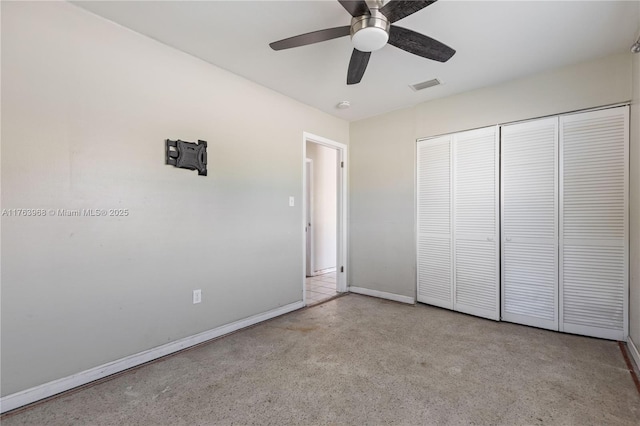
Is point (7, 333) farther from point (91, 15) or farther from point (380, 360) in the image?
point (380, 360)

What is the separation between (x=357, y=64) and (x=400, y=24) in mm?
424

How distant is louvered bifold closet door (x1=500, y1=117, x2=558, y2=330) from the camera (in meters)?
2.86

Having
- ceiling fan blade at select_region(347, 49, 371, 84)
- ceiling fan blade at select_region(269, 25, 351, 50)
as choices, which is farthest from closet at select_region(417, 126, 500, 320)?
ceiling fan blade at select_region(269, 25, 351, 50)

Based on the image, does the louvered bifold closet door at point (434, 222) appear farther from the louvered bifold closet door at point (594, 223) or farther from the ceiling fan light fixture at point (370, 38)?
the ceiling fan light fixture at point (370, 38)

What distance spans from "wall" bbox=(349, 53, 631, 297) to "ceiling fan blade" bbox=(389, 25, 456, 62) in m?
1.42

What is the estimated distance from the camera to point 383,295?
4059 mm

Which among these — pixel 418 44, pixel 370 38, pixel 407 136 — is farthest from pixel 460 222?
pixel 370 38

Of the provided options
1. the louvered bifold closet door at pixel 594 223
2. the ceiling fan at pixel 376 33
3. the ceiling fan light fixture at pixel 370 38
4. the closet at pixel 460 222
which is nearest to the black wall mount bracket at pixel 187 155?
the ceiling fan at pixel 376 33

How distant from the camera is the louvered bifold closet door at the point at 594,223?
2568 mm

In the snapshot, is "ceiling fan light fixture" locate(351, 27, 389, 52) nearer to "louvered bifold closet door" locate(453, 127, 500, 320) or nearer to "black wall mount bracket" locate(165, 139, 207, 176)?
"black wall mount bracket" locate(165, 139, 207, 176)

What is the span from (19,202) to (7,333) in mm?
765

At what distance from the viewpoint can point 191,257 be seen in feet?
8.48

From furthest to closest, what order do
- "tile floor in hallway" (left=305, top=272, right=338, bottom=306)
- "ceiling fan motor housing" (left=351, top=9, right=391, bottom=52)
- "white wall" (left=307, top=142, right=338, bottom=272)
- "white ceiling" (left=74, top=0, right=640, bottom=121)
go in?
"white wall" (left=307, top=142, right=338, bottom=272), "tile floor in hallway" (left=305, top=272, right=338, bottom=306), "white ceiling" (left=74, top=0, right=640, bottom=121), "ceiling fan motor housing" (left=351, top=9, right=391, bottom=52)

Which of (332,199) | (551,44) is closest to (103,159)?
(551,44)
